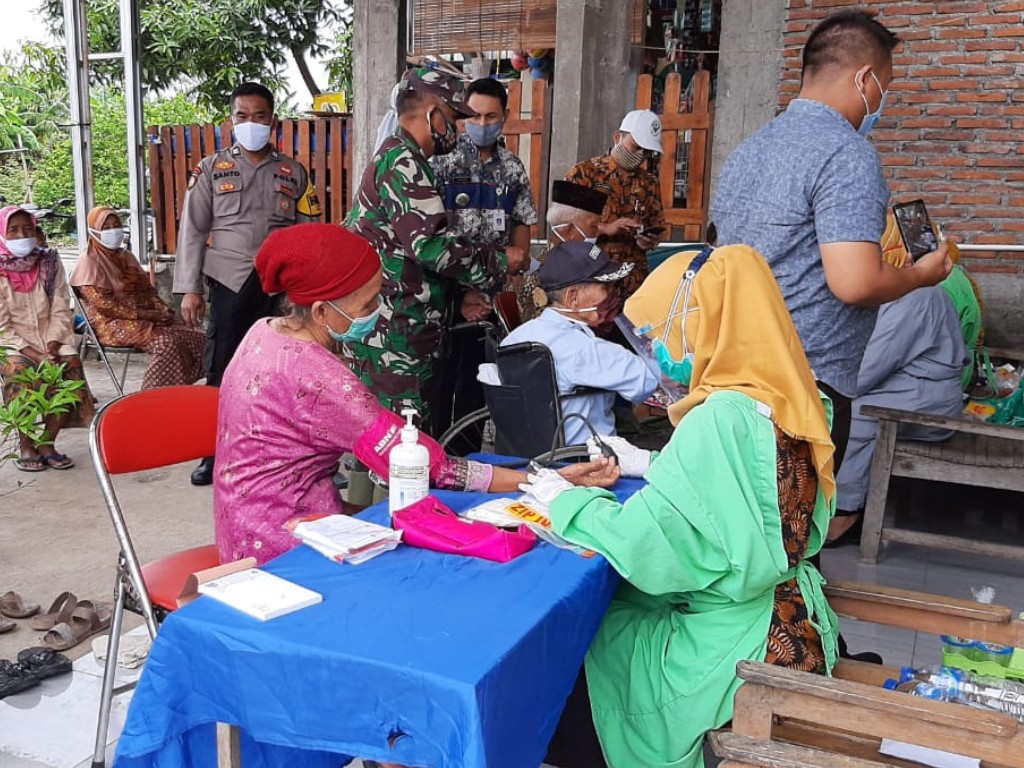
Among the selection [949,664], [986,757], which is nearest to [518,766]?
[986,757]

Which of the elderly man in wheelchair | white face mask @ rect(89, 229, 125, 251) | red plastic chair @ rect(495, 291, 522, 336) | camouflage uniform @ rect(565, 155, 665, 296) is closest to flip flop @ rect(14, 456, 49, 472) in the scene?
white face mask @ rect(89, 229, 125, 251)

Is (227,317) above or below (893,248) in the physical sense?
below

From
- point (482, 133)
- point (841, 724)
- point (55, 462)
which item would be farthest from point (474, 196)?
point (841, 724)

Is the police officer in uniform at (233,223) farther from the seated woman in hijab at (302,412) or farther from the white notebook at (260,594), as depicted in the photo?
the white notebook at (260,594)

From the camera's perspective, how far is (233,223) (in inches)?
191

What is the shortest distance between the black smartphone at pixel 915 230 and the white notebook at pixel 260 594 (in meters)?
1.91

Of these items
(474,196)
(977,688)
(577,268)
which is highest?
(474,196)

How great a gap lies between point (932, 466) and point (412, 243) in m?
2.44

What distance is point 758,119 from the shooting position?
5996 millimetres

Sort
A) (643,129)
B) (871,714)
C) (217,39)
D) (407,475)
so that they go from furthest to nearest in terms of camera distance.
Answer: (217,39) < (643,129) < (407,475) < (871,714)

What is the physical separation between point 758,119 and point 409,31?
8.94ft

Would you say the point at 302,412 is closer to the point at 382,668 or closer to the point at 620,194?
the point at 382,668

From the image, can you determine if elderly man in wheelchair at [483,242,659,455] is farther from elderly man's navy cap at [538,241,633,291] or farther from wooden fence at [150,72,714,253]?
wooden fence at [150,72,714,253]

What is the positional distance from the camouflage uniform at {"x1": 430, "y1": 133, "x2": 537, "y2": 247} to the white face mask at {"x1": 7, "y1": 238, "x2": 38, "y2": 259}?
2.36 m
